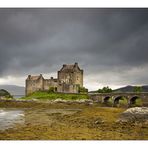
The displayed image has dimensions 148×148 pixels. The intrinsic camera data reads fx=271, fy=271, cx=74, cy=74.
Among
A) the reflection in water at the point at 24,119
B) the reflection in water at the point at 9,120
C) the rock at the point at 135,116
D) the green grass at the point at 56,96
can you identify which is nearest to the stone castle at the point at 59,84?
the green grass at the point at 56,96

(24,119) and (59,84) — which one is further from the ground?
(59,84)

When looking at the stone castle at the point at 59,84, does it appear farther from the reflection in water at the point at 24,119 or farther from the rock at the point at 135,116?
the rock at the point at 135,116

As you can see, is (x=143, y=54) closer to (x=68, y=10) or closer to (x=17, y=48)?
(x=68, y=10)

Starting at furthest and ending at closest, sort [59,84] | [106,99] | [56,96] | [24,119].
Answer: [106,99], [56,96], [59,84], [24,119]

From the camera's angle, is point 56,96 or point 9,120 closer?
point 9,120

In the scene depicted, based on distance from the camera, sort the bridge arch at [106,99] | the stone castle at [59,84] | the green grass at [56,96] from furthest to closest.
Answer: the bridge arch at [106,99] < the green grass at [56,96] < the stone castle at [59,84]

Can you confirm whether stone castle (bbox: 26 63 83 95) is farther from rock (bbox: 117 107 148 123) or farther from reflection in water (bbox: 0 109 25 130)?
rock (bbox: 117 107 148 123)

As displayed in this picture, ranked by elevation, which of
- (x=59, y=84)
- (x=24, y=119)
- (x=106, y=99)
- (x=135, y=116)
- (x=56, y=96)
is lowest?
(x=24, y=119)

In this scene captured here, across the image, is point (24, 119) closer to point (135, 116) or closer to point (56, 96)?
point (135, 116)

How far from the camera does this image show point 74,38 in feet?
31.1

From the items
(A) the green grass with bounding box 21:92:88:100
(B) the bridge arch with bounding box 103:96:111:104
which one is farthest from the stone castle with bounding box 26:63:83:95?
(B) the bridge arch with bounding box 103:96:111:104

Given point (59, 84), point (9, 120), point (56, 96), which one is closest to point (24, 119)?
point (9, 120)

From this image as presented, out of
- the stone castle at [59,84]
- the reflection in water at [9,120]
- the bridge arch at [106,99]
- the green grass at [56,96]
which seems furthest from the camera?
the bridge arch at [106,99]
